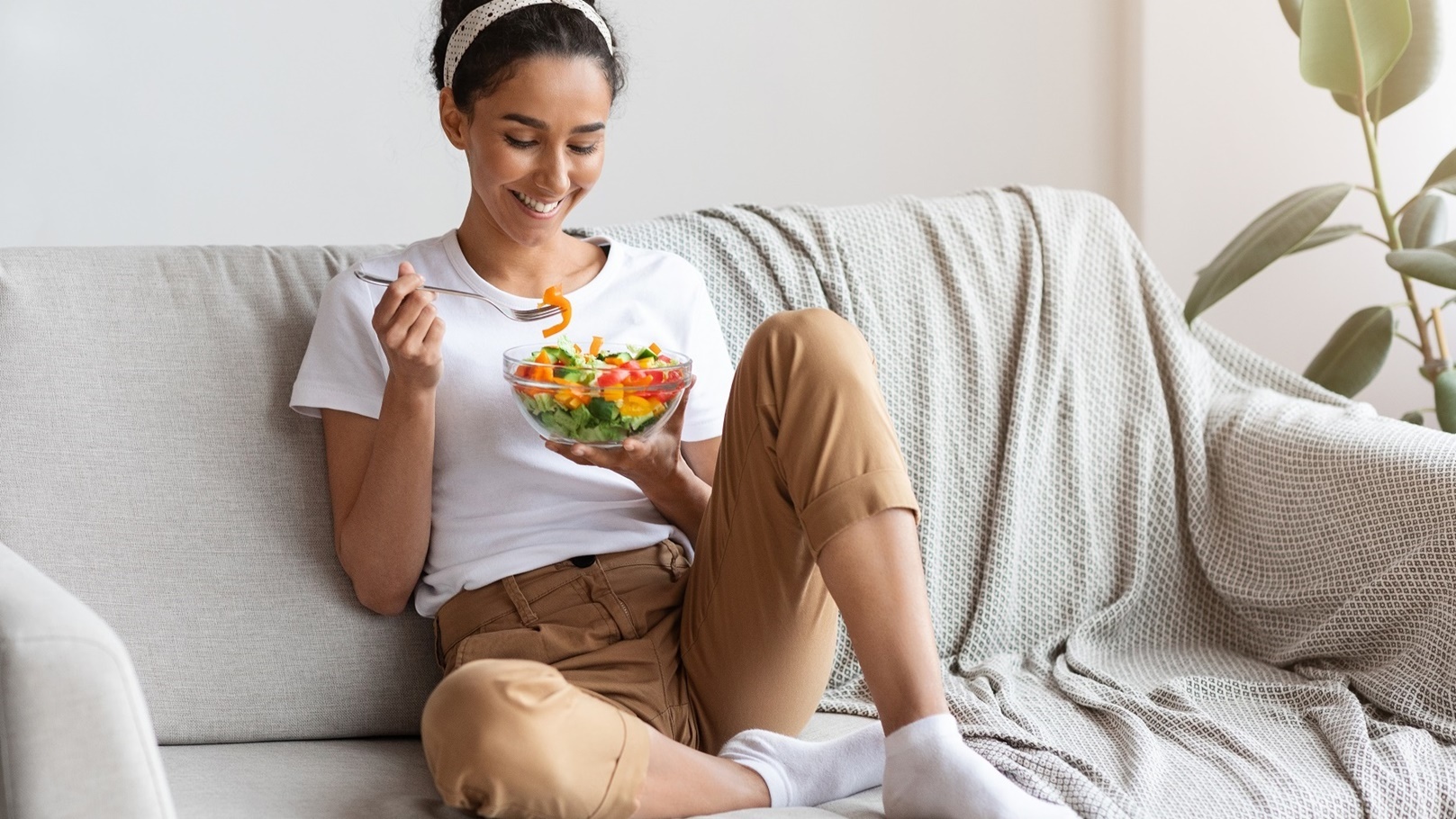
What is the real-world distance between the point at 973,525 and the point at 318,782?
867 millimetres

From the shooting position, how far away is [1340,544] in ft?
5.35

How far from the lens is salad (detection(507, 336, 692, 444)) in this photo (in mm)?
1239

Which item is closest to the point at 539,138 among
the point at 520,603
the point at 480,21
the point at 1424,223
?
the point at 480,21

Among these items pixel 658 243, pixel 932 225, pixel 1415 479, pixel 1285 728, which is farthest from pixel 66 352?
pixel 1415 479

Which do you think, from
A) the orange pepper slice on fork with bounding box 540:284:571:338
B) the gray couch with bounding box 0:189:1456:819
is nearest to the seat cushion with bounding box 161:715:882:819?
the gray couch with bounding box 0:189:1456:819

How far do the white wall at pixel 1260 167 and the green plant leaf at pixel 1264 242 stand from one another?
54 centimetres

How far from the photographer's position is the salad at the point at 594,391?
1239mm

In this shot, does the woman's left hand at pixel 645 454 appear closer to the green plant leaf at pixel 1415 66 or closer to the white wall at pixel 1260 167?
the green plant leaf at pixel 1415 66

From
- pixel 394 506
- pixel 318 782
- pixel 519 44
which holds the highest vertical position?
pixel 519 44

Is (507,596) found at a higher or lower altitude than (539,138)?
lower

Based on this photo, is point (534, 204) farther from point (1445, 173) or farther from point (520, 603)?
point (1445, 173)

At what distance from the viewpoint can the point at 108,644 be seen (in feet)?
3.17

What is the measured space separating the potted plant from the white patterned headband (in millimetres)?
964

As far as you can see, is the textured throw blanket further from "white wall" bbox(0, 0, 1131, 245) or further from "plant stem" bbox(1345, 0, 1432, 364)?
"white wall" bbox(0, 0, 1131, 245)
